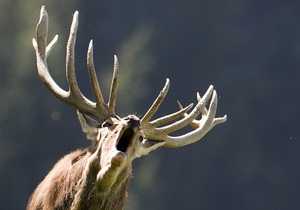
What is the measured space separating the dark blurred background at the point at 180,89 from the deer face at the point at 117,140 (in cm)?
407

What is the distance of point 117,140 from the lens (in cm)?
412

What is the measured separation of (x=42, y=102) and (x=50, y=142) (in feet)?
1.52

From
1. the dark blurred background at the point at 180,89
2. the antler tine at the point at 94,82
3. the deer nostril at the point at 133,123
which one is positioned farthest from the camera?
the dark blurred background at the point at 180,89

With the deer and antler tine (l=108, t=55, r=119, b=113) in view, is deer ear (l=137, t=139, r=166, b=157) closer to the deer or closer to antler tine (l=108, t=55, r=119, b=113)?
the deer

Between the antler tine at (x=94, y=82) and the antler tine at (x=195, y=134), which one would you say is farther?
the antler tine at (x=195, y=134)

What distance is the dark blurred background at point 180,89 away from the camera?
8.86 m

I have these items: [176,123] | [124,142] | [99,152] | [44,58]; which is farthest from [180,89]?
[124,142]

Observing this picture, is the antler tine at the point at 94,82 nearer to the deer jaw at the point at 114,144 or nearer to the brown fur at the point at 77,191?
the deer jaw at the point at 114,144

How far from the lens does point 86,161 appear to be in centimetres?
440

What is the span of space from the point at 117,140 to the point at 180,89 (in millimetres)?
4871

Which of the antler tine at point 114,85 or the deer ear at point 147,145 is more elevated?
the antler tine at point 114,85

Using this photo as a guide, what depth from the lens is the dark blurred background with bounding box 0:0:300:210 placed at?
886 centimetres

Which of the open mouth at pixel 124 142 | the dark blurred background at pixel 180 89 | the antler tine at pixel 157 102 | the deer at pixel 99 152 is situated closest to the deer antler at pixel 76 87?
the deer at pixel 99 152

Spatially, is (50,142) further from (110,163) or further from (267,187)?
(110,163)
